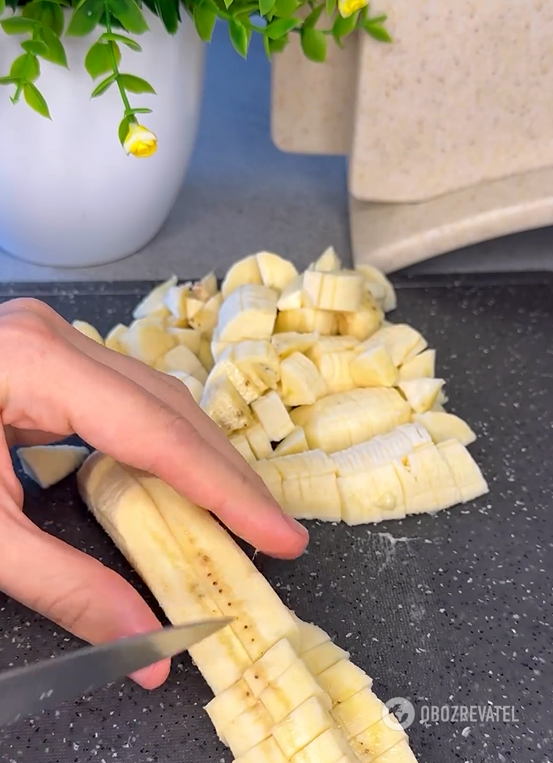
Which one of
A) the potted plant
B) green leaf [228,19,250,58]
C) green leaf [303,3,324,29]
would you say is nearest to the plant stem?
the potted plant

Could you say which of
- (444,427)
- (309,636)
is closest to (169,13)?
(444,427)

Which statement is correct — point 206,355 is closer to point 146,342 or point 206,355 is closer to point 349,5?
point 146,342

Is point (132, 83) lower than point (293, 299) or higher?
higher

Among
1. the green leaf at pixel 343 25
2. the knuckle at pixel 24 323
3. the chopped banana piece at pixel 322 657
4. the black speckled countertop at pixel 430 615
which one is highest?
the green leaf at pixel 343 25

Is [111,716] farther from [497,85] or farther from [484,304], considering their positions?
[497,85]

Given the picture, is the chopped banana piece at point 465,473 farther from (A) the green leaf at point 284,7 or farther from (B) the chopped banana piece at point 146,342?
(A) the green leaf at point 284,7

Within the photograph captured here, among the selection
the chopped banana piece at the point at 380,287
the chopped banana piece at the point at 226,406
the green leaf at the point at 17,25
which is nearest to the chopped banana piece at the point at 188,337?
the chopped banana piece at the point at 226,406

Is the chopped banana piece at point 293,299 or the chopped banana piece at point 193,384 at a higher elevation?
the chopped banana piece at point 293,299
